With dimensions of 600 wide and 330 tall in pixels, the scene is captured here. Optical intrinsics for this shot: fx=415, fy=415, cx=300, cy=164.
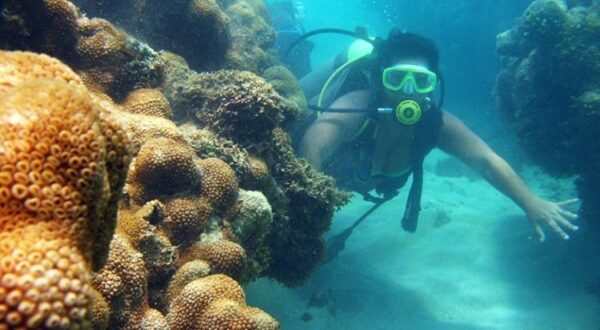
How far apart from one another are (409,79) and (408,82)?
51 mm

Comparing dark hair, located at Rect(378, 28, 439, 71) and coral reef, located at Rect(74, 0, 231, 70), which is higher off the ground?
dark hair, located at Rect(378, 28, 439, 71)

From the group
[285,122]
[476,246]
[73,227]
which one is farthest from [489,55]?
[73,227]

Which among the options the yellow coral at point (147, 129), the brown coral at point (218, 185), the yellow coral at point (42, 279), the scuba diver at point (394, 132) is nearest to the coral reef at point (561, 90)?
the scuba diver at point (394, 132)

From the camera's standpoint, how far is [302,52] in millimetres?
13109

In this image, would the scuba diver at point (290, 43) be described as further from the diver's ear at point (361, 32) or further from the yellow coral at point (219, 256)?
the yellow coral at point (219, 256)

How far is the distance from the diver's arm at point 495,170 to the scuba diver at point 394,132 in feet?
0.04

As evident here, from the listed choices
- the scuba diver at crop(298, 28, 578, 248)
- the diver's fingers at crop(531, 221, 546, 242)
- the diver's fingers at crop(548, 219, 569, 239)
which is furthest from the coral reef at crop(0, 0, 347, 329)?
the diver's fingers at crop(548, 219, 569, 239)

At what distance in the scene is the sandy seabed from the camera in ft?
23.2

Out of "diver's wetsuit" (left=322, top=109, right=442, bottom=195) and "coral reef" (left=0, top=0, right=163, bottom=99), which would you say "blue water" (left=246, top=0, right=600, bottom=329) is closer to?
"diver's wetsuit" (left=322, top=109, right=442, bottom=195)

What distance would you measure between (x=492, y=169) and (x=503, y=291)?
2.53m

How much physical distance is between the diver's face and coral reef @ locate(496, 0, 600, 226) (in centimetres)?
432

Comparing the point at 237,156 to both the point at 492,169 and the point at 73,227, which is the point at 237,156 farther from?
the point at 492,169

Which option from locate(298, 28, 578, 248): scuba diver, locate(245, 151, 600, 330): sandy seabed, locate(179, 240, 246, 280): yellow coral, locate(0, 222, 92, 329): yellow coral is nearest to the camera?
locate(0, 222, 92, 329): yellow coral

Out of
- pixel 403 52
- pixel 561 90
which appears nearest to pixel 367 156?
pixel 403 52
